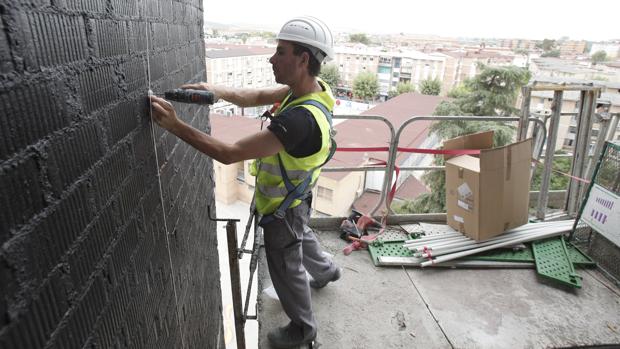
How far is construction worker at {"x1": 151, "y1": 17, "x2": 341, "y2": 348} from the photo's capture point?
1.87 meters

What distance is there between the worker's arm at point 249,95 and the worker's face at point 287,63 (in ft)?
1.70

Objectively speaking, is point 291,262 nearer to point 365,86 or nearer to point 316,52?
point 316,52

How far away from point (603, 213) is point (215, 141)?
3.89 metres

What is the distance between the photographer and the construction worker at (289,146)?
1.87 metres

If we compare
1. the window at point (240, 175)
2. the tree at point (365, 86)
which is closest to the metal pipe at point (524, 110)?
the window at point (240, 175)

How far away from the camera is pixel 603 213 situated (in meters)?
3.71

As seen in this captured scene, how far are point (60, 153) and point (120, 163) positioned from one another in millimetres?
385

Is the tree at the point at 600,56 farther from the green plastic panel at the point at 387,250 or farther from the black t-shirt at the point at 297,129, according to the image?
the black t-shirt at the point at 297,129

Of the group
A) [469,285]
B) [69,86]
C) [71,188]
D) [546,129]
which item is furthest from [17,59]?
[546,129]

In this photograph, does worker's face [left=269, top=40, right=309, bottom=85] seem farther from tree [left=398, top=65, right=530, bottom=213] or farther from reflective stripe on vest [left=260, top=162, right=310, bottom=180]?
tree [left=398, top=65, right=530, bottom=213]

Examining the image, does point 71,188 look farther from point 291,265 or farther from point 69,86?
point 291,265

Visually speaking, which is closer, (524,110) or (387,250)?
(387,250)

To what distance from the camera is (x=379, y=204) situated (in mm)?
4426

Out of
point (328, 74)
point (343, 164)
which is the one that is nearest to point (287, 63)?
point (328, 74)
